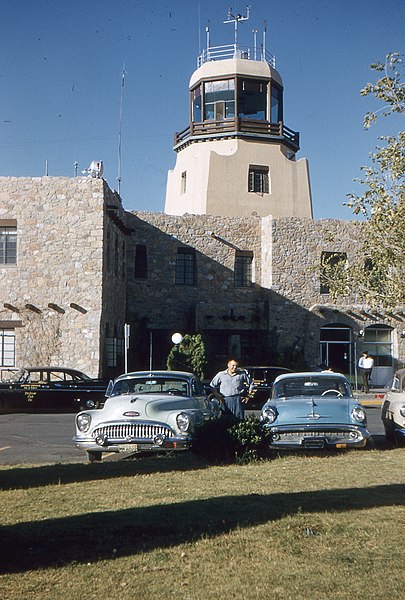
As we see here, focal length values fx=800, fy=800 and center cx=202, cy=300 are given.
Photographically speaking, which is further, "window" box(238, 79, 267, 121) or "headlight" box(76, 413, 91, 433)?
"window" box(238, 79, 267, 121)

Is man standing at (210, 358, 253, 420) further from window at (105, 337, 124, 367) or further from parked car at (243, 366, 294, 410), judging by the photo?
window at (105, 337, 124, 367)

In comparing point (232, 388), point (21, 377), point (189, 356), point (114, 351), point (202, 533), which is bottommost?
point (202, 533)

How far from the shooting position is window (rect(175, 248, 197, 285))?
36250mm

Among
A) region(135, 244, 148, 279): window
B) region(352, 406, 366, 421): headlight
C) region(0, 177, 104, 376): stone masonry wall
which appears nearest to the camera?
region(352, 406, 366, 421): headlight

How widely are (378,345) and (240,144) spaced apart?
11.9 m

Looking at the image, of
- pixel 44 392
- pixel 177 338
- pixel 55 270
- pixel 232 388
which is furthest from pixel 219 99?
pixel 232 388

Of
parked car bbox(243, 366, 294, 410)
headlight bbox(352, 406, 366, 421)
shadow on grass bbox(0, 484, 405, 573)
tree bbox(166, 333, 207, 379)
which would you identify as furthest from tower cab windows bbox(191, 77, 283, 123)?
shadow on grass bbox(0, 484, 405, 573)

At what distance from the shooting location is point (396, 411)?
14.8m

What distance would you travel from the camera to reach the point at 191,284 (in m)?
36.4

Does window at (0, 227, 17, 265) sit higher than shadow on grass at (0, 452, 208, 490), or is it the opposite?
window at (0, 227, 17, 265)

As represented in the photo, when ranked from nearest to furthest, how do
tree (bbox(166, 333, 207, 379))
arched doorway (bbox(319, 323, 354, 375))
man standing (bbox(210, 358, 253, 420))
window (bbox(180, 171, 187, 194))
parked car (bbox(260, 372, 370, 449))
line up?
parked car (bbox(260, 372, 370, 449)), man standing (bbox(210, 358, 253, 420)), tree (bbox(166, 333, 207, 379)), arched doorway (bbox(319, 323, 354, 375)), window (bbox(180, 171, 187, 194))

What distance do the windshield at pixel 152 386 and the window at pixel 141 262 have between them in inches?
858

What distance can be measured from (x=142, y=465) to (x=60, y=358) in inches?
674

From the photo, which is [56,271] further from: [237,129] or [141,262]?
[237,129]
